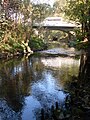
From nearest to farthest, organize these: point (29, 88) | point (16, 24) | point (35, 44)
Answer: point (29, 88)
point (16, 24)
point (35, 44)

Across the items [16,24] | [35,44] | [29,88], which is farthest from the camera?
[35,44]

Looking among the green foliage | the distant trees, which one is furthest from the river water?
the green foliage

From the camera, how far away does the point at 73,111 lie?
2045 centimetres

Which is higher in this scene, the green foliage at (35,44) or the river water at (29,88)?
the river water at (29,88)

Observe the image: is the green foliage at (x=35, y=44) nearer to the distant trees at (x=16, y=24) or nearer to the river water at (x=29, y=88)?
the distant trees at (x=16, y=24)

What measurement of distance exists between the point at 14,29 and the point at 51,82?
35718 millimetres

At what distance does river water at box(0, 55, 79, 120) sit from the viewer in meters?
22.0

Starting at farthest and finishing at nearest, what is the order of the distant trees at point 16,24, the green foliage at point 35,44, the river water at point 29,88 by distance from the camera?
the green foliage at point 35,44 → the distant trees at point 16,24 → the river water at point 29,88

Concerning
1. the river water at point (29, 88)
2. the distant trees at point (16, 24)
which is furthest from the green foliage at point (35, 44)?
the river water at point (29, 88)

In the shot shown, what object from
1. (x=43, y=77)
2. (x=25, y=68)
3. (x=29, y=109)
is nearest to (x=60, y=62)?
(x=25, y=68)

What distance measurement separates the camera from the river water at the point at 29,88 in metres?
A: 22.0

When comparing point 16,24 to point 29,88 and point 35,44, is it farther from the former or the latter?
point 29,88

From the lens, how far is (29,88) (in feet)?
97.1

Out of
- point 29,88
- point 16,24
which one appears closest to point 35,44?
point 16,24
